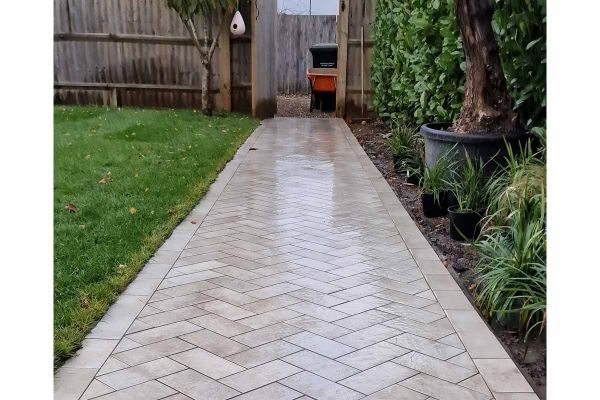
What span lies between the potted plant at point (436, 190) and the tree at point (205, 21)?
22.1 feet

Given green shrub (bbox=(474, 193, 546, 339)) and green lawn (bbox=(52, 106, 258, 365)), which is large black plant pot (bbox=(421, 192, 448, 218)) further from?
green lawn (bbox=(52, 106, 258, 365))

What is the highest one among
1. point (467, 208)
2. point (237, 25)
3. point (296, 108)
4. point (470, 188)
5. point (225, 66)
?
point (237, 25)

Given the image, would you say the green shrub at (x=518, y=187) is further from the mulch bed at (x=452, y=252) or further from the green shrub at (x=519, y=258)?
the mulch bed at (x=452, y=252)

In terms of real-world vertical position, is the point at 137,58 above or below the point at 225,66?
above

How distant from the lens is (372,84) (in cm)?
1169

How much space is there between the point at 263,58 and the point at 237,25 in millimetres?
754

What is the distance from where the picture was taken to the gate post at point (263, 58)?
1129 cm

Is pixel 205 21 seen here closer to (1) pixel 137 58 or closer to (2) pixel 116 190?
(1) pixel 137 58

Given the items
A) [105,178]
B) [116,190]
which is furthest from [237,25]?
[116,190]

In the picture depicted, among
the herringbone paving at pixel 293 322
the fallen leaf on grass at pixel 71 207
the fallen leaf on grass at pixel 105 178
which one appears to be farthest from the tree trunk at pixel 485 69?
the fallen leaf on grass at pixel 105 178

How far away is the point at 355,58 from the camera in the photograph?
11.6 m

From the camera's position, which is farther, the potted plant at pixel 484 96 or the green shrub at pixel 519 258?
the potted plant at pixel 484 96
